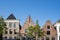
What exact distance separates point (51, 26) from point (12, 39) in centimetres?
1386

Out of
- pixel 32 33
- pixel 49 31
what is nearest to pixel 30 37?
→ pixel 32 33

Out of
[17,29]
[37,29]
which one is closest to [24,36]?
[17,29]

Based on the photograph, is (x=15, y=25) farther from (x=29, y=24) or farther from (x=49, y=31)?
(x=49, y=31)

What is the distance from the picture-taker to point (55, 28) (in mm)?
80750

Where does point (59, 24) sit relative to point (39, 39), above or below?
above

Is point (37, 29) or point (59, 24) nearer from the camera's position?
point (37, 29)

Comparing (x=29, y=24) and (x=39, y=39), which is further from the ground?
(x=29, y=24)

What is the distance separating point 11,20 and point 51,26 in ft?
45.0

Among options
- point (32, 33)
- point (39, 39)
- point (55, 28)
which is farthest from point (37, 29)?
point (55, 28)

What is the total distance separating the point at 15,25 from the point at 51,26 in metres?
12.2

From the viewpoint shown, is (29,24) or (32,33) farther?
(29,24)

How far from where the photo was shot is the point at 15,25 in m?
77.6

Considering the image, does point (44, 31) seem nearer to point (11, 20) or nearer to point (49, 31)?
point (49, 31)

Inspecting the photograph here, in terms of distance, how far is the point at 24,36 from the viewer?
3044 inches
